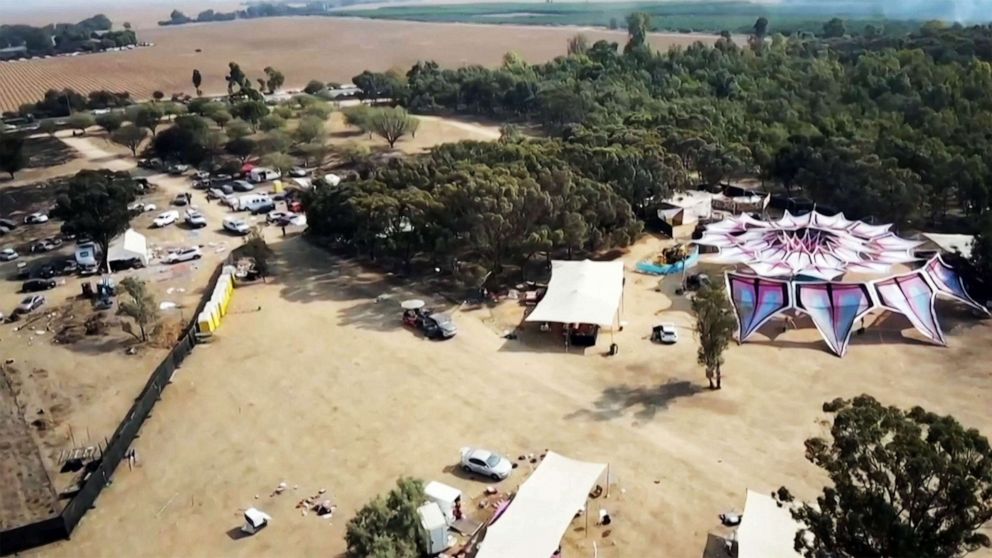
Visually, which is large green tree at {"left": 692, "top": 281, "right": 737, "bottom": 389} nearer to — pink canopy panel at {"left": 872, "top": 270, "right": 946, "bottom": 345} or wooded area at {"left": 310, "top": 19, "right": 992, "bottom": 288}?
pink canopy panel at {"left": 872, "top": 270, "right": 946, "bottom": 345}

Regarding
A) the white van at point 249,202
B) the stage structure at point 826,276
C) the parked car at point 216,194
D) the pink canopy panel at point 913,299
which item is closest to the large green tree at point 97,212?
the white van at point 249,202

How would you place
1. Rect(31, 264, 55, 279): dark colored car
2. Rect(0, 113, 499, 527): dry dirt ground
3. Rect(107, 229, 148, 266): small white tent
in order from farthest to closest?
Rect(107, 229, 148, 266): small white tent < Rect(31, 264, 55, 279): dark colored car < Rect(0, 113, 499, 527): dry dirt ground

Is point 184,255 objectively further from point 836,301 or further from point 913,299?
point 913,299

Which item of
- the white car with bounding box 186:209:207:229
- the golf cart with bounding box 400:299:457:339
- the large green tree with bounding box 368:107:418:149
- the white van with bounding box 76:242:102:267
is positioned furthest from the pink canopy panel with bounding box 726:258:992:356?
the large green tree with bounding box 368:107:418:149

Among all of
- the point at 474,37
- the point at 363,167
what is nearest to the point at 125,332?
the point at 363,167

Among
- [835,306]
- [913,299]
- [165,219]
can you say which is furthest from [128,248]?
[913,299]

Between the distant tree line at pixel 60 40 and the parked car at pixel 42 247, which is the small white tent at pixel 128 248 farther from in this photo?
the distant tree line at pixel 60 40
